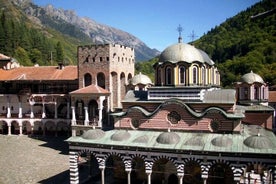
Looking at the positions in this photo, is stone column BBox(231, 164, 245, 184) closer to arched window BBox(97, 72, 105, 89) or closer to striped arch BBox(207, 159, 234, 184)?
striped arch BBox(207, 159, 234, 184)

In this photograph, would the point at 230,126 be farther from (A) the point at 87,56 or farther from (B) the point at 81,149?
(A) the point at 87,56

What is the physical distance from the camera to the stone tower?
41.2 m

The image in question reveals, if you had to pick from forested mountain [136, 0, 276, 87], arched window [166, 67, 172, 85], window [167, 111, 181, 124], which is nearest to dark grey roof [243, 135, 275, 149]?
window [167, 111, 181, 124]

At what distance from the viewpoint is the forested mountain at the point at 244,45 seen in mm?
80312

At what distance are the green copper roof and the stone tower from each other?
16.5 meters

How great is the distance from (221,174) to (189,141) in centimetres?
403

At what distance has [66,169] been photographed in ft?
100

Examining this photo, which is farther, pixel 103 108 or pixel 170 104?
pixel 103 108

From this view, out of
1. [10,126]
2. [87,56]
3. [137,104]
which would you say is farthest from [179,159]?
[10,126]

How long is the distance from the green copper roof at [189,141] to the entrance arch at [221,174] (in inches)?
99.3

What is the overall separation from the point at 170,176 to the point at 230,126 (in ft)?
18.9

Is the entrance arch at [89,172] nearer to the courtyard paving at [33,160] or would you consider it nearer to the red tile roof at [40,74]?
the courtyard paving at [33,160]

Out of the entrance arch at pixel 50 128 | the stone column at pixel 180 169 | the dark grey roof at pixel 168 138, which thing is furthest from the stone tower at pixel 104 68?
the stone column at pixel 180 169

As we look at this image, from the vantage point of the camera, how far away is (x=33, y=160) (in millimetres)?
33781
